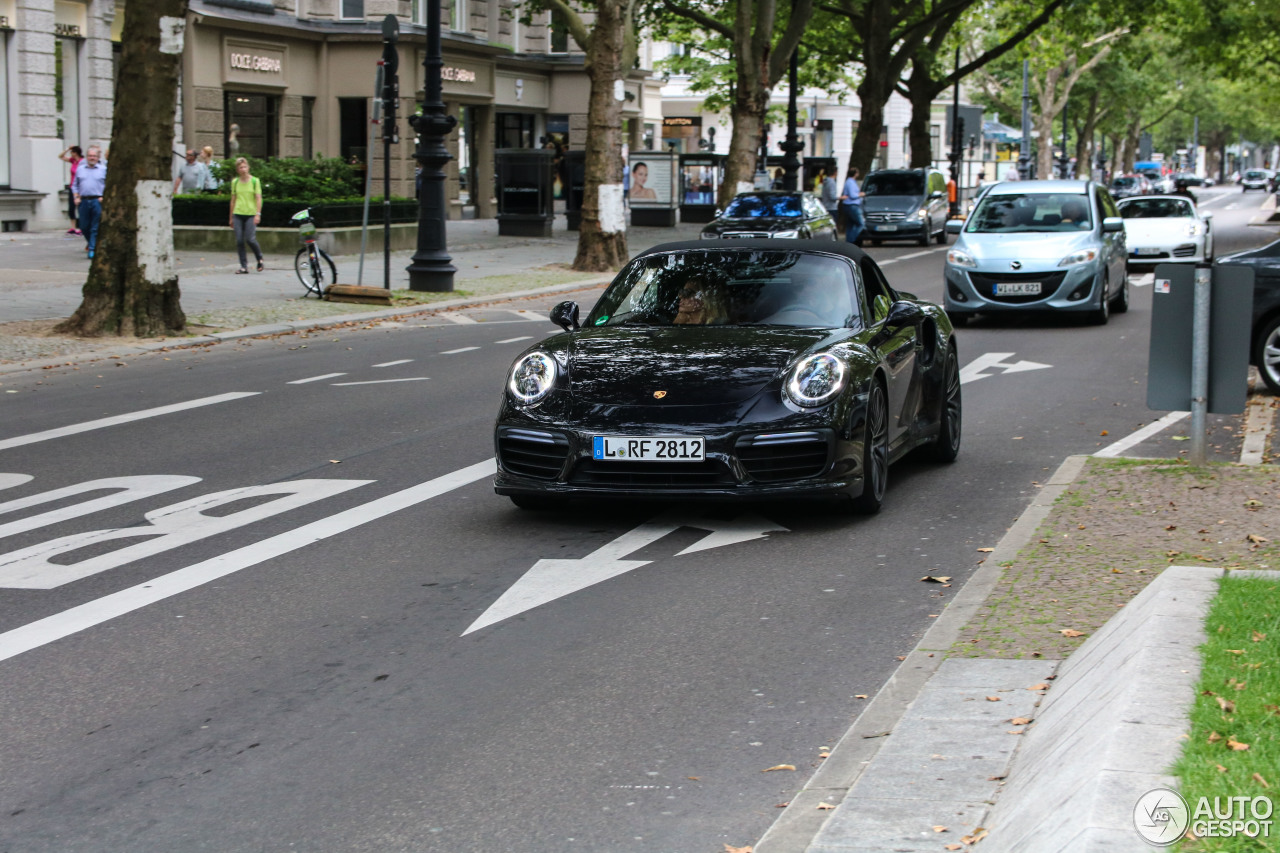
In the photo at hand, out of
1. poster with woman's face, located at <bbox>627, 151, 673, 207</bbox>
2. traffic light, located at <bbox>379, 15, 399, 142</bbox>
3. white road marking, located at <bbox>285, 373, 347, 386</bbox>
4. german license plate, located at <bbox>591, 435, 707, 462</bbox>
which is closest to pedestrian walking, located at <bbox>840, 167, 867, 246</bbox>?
poster with woman's face, located at <bbox>627, 151, 673, 207</bbox>

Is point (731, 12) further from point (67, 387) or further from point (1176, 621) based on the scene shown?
point (1176, 621)

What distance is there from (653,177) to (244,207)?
72.9ft

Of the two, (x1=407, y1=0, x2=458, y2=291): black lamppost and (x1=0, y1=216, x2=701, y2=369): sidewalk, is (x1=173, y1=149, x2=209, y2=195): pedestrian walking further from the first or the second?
(x1=407, y1=0, x2=458, y2=291): black lamppost

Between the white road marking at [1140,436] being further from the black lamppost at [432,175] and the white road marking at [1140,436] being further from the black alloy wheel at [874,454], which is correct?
the black lamppost at [432,175]

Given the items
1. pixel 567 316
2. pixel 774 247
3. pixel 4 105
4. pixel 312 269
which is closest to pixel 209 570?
pixel 567 316

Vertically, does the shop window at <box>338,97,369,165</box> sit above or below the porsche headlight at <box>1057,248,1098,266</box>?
above

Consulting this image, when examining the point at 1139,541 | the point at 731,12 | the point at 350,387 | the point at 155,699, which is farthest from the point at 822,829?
the point at 731,12

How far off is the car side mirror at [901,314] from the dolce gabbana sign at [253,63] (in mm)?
34139

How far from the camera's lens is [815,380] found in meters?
8.14

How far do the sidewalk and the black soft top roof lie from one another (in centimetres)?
843

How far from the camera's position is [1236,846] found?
347 centimetres

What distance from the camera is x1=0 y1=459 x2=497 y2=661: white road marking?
6348 millimetres

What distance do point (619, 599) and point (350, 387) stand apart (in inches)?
307

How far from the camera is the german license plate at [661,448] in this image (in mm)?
7875
